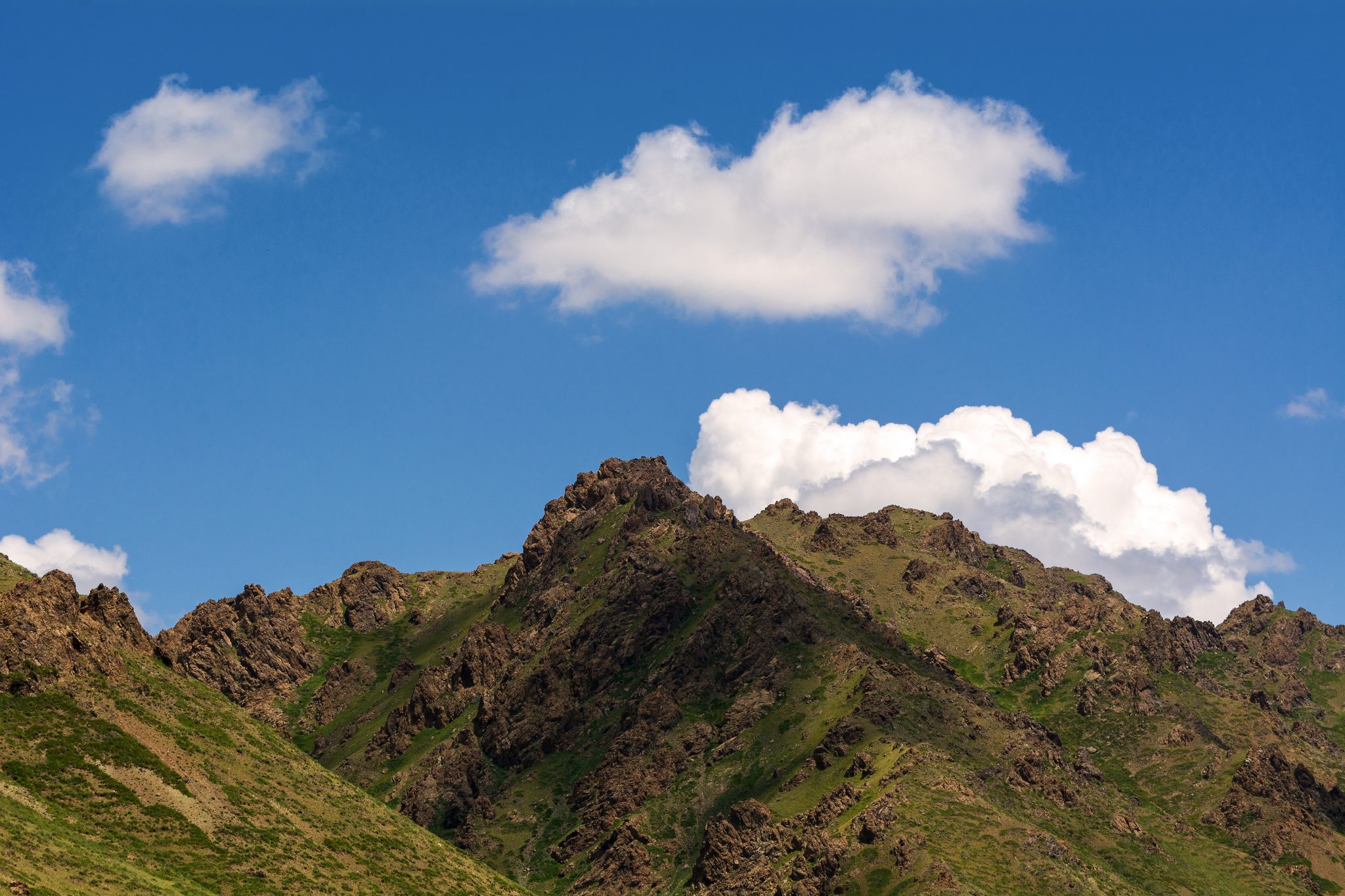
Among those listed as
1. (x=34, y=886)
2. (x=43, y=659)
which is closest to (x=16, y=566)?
(x=43, y=659)

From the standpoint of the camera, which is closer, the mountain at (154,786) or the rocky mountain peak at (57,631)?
the mountain at (154,786)

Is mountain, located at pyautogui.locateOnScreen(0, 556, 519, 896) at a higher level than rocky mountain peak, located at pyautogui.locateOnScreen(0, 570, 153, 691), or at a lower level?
lower

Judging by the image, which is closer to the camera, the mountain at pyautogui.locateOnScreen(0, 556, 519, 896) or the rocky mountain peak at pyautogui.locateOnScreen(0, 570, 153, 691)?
the mountain at pyautogui.locateOnScreen(0, 556, 519, 896)

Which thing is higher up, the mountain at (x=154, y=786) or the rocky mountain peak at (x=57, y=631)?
the rocky mountain peak at (x=57, y=631)

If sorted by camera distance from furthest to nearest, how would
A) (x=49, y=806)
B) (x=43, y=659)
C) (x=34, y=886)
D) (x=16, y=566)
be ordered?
(x=16, y=566) < (x=43, y=659) < (x=49, y=806) < (x=34, y=886)

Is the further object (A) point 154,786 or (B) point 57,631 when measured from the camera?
(B) point 57,631

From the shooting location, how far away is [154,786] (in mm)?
149750

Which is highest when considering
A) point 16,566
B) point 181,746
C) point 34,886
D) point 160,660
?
point 16,566

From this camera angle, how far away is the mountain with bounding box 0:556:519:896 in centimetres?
13662

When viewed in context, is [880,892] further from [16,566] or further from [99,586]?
[16,566]

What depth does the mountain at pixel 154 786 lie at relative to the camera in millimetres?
136625

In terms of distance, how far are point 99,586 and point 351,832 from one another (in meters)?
46.2

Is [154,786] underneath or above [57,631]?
underneath

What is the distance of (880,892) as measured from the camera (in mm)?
199000
